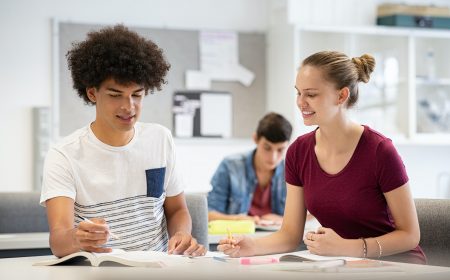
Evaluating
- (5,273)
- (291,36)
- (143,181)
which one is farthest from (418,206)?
(291,36)

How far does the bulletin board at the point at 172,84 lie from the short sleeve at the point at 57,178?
316 cm

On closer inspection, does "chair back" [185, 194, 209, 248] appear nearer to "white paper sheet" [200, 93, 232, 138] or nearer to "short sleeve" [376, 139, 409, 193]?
"short sleeve" [376, 139, 409, 193]

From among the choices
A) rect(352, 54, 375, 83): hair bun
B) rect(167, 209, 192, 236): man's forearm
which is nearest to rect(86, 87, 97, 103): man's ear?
rect(167, 209, 192, 236): man's forearm

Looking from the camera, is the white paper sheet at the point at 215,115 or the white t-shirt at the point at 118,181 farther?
the white paper sheet at the point at 215,115

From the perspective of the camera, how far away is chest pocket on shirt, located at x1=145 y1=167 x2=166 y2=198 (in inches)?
77.5

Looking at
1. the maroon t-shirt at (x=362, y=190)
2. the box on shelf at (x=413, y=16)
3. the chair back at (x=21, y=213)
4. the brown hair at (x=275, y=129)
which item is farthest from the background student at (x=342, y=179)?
the box on shelf at (x=413, y=16)

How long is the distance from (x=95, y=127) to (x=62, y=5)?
3511 millimetres

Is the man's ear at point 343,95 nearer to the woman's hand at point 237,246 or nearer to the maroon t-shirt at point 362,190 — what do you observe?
the maroon t-shirt at point 362,190

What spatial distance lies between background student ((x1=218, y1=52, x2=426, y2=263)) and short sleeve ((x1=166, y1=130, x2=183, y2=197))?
262 mm

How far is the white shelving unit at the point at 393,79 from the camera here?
562 centimetres

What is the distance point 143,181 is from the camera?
196 cm

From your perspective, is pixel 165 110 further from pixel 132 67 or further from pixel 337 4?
pixel 132 67

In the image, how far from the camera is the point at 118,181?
75.9 inches

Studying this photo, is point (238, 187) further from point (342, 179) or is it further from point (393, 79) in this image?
point (393, 79)
